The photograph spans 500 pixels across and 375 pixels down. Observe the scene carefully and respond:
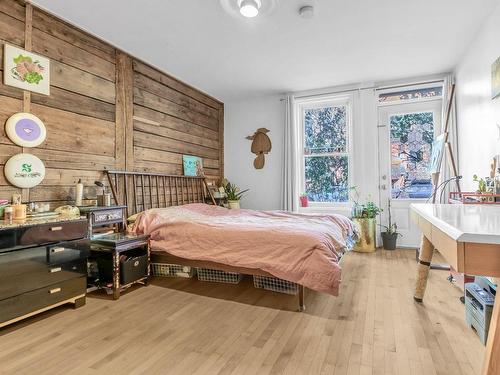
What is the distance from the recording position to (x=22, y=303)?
76.9 inches

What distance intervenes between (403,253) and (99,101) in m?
4.30

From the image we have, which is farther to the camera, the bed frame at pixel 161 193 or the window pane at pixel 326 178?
the window pane at pixel 326 178

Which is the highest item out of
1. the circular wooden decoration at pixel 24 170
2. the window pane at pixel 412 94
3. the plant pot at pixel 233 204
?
the window pane at pixel 412 94

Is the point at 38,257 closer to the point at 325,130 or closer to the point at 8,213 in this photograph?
the point at 8,213

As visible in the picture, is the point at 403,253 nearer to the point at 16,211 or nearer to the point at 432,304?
the point at 432,304

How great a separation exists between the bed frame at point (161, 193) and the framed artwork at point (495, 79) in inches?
94.6

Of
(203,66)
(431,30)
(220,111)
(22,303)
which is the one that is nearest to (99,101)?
(203,66)

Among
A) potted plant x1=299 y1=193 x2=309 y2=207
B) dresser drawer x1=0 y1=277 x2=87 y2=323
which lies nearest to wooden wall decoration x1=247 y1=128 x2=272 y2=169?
potted plant x1=299 y1=193 x2=309 y2=207

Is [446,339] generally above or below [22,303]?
below

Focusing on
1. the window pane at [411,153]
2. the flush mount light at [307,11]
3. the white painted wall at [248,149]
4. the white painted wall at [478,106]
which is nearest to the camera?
the flush mount light at [307,11]

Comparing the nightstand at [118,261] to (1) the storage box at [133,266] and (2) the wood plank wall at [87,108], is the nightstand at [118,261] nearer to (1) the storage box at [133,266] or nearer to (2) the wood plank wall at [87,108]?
(1) the storage box at [133,266]

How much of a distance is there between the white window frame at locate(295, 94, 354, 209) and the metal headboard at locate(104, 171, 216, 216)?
65.4 inches

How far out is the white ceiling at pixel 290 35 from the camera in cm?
256

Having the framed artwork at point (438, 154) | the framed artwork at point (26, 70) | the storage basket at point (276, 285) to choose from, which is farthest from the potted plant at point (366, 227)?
the framed artwork at point (26, 70)
